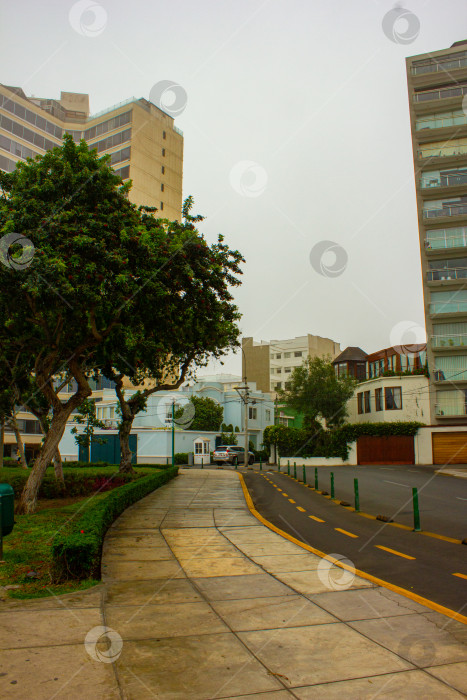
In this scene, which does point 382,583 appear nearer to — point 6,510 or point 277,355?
point 6,510

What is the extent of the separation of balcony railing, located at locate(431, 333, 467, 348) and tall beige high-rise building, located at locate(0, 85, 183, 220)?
4198 cm

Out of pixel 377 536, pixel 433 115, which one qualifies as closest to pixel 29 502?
pixel 377 536

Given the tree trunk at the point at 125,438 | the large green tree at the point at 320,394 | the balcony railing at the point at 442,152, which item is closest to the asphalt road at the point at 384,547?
the tree trunk at the point at 125,438

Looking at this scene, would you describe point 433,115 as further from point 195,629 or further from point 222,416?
point 195,629

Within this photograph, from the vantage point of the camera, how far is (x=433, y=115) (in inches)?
1807

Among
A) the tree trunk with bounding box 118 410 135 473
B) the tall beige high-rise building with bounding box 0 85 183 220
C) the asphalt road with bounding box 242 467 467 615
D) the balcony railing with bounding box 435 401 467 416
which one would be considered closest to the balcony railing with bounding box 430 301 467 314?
the balcony railing with bounding box 435 401 467 416

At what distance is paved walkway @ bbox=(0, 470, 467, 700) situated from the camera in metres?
3.93

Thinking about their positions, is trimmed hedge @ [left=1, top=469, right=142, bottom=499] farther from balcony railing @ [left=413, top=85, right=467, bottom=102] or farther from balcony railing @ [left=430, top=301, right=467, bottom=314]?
balcony railing @ [left=413, top=85, right=467, bottom=102]

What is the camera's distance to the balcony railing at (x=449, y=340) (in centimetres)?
4150

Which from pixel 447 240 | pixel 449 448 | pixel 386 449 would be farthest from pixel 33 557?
pixel 447 240

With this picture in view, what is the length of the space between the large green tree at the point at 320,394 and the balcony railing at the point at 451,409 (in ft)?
29.2

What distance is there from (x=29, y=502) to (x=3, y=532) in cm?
709

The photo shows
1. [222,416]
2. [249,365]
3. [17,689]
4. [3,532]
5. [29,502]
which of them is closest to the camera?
[17,689]

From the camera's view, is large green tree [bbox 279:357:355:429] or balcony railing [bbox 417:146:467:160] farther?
large green tree [bbox 279:357:355:429]
